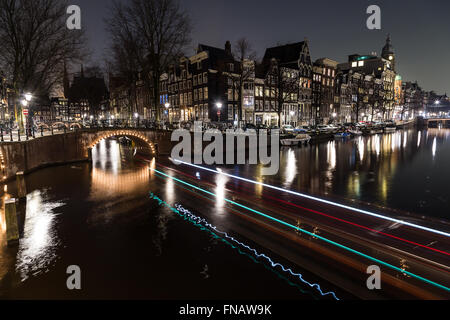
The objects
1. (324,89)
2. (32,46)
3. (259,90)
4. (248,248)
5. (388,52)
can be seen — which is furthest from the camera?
(388,52)

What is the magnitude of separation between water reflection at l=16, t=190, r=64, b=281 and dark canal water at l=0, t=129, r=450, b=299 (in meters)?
0.04

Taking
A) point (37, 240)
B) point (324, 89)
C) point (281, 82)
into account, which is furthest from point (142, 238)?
point (324, 89)

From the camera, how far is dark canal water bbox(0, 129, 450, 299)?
8.52 metres

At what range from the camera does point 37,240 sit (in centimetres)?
1190

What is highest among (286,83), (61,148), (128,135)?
(286,83)

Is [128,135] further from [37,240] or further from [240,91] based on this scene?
[37,240]

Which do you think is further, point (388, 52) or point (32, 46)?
point (388, 52)

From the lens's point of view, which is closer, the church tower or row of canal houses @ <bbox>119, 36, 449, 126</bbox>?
row of canal houses @ <bbox>119, 36, 449, 126</bbox>

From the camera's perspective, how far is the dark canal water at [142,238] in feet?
28.0

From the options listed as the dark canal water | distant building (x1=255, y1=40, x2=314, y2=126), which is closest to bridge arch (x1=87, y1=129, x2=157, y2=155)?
the dark canal water

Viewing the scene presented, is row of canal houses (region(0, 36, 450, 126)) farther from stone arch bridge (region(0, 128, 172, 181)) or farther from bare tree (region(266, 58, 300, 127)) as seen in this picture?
stone arch bridge (region(0, 128, 172, 181))

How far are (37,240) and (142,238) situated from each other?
14.4 ft

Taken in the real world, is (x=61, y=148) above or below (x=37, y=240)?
above
